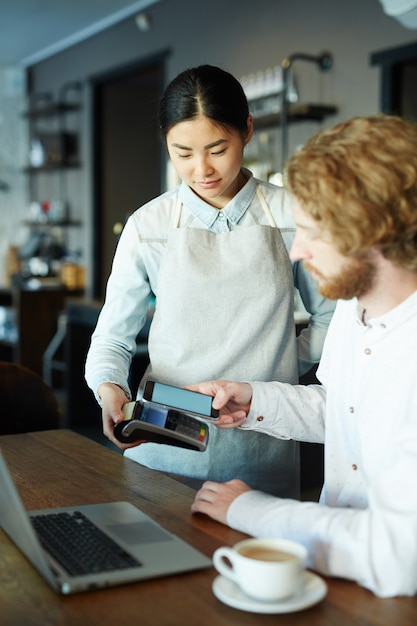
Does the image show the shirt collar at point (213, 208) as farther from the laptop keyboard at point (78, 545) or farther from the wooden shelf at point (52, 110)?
the wooden shelf at point (52, 110)

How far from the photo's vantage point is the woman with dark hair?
1.80 metres

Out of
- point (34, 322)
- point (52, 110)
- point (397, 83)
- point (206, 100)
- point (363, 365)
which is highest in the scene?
point (52, 110)

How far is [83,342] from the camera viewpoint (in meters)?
5.52

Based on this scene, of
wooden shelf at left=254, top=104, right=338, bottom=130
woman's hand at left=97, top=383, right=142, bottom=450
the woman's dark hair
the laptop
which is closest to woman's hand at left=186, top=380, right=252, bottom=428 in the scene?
woman's hand at left=97, top=383, right=142, bottom=450

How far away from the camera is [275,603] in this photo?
3.36 feet

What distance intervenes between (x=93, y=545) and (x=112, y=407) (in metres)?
0.48

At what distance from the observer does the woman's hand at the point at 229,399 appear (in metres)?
1.59

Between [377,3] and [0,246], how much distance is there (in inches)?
201

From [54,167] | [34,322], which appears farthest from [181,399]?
[54,167]

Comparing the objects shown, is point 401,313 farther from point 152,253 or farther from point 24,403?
point 24,403

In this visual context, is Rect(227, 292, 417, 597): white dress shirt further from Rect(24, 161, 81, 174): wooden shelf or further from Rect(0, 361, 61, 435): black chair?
Rect(24, 161, 81, 174): wooden shelf

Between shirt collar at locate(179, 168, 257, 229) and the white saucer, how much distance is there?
0.98 m

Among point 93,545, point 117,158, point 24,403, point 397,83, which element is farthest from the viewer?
point 117,158

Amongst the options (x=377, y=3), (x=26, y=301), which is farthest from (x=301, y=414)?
(x=26, y=301)
